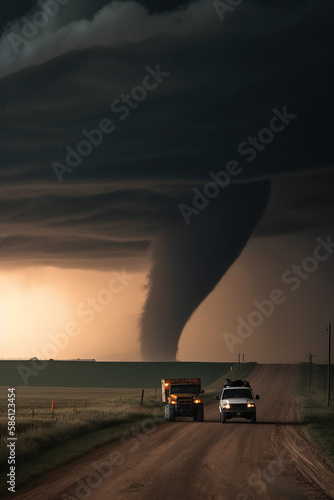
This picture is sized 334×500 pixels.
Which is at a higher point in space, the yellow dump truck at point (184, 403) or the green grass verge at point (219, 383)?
the yellow dump truck at point (184, 403)

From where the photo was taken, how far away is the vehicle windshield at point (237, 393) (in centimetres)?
4422

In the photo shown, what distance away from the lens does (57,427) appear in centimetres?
3344

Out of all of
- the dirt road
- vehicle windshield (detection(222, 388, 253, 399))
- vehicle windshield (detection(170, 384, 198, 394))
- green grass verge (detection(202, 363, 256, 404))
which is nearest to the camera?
the dirt road

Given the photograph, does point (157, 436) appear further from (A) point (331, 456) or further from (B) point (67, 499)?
(B) point (67, 499)

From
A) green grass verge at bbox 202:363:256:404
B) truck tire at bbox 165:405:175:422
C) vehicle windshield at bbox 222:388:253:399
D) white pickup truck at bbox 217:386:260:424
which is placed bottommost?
green grass verge at bbox 202:363:256:404

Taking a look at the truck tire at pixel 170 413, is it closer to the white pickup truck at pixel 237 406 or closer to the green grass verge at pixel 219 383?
the white pickup truck at pixel 237 406

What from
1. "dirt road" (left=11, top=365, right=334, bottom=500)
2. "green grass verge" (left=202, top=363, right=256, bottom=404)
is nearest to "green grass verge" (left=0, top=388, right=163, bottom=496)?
"dirt road" (left=11, top=365, right=334, bottom=500)

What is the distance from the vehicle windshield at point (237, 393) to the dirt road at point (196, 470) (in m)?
8.04

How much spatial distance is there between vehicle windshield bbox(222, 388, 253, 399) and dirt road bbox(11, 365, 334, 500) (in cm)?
804

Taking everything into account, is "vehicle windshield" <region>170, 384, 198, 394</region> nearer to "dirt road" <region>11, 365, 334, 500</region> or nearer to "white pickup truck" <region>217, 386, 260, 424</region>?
"white pickup truck" <region>217, 386, 260, 424</region>

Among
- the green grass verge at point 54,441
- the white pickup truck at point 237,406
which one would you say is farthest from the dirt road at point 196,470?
the white pickup truck at point 237,406

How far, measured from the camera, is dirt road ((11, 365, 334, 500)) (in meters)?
17.2

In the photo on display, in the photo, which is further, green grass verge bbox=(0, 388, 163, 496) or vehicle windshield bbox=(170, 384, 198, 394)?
vehicle windshield bbox=(170, 384, 198, 394)

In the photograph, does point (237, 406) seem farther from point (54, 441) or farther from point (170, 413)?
point (54, 441)
